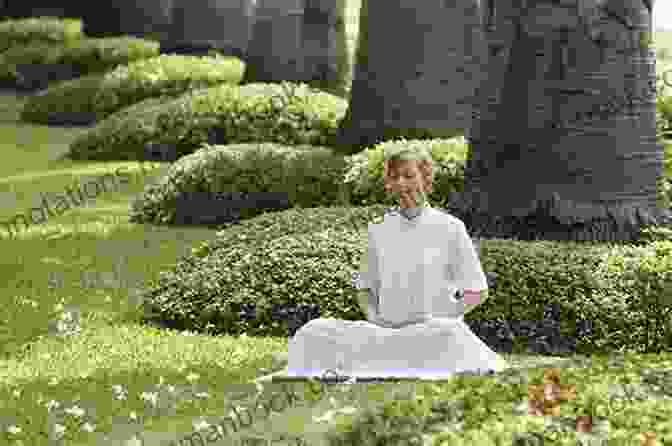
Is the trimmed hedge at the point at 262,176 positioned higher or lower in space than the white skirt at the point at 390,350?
lower

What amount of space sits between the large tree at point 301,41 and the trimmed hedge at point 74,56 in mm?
8729

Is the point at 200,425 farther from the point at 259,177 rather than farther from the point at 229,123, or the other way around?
the point at 229,123

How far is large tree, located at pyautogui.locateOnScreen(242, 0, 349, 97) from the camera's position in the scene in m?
22.9

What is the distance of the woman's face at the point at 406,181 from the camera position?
7641 mm

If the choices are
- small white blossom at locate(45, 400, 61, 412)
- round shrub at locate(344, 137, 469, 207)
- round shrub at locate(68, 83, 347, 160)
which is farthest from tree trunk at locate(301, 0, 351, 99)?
small white blossom at locate(45, 400, 61, 412)

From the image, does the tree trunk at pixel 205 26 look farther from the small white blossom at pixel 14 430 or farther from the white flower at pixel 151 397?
the small white blossom at pixel 14 430

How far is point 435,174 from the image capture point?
46.6 ft

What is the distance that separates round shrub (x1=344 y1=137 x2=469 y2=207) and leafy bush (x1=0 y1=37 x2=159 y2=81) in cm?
1688

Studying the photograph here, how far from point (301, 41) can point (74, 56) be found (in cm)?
1113

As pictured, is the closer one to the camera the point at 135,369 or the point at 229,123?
the point at 135,369

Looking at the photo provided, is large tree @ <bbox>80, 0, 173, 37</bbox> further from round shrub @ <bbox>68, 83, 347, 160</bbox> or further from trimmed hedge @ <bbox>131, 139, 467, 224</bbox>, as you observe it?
trimmed hedge @ <bbox>131, 139, 467, 224</bbox>

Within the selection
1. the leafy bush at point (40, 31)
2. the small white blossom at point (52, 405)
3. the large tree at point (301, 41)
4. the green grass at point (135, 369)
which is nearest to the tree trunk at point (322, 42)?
the large tree at point (301, 41)

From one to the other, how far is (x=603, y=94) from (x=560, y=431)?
629cm

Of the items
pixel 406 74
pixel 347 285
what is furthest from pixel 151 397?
pixel 406 74
